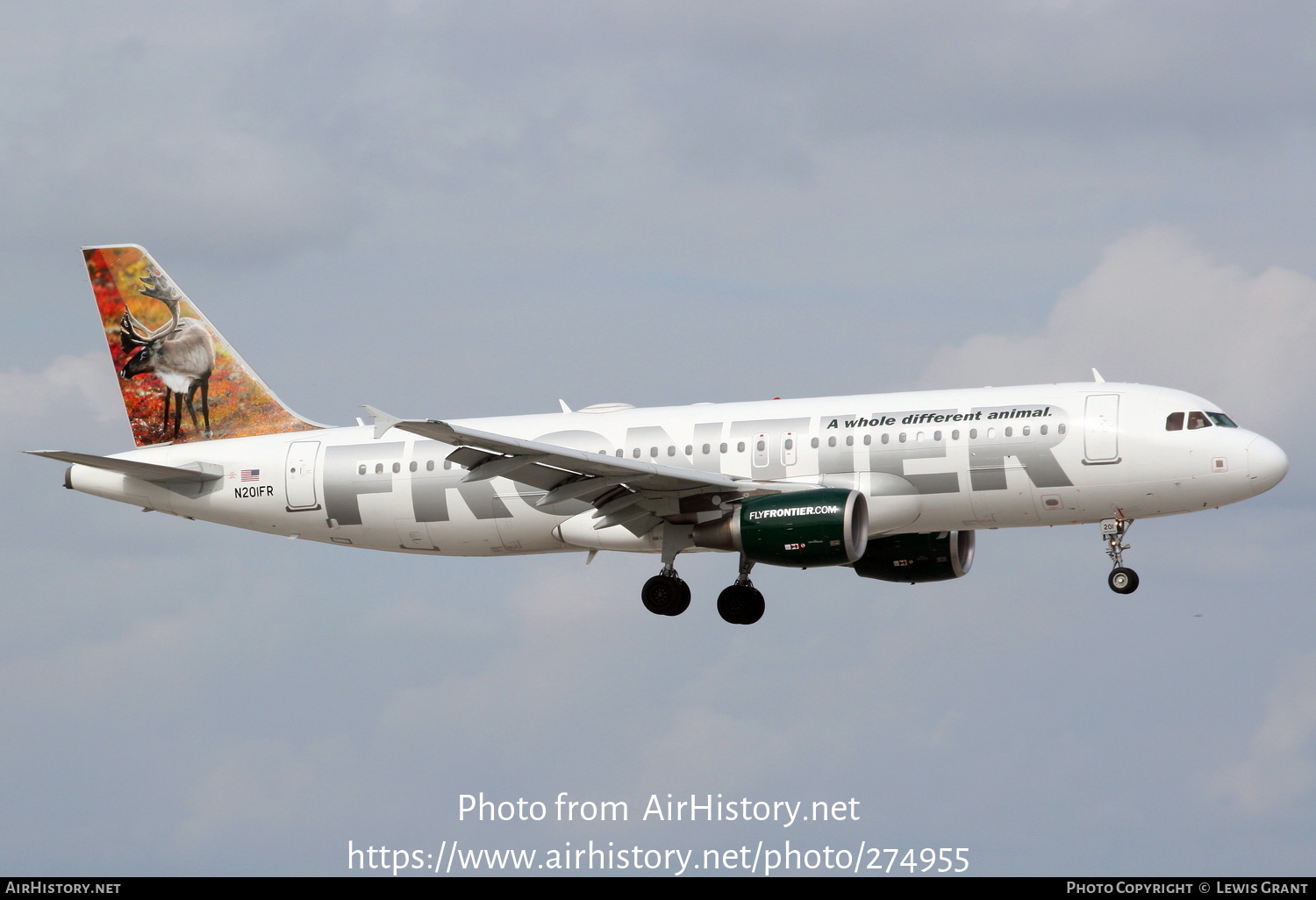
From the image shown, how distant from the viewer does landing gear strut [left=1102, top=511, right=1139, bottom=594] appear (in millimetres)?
41906

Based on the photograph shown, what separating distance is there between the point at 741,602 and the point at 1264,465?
44.4 ft

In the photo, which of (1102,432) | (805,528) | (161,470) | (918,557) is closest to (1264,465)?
(1102,432)

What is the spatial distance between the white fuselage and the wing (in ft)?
3.05

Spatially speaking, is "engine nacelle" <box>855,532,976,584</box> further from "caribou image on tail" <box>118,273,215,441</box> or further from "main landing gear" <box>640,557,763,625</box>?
"caribou image on tail" <box>118,273,215,441</box>

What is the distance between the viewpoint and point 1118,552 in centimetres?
4203

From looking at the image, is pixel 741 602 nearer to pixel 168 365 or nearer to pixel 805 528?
pixel 805 528

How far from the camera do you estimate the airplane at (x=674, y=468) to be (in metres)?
40.9

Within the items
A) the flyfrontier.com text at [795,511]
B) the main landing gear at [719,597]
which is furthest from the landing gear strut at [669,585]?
the flyfrontier.com text at [795,511]

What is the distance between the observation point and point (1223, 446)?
134 feet

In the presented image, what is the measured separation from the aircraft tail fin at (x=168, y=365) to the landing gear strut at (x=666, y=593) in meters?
11.3

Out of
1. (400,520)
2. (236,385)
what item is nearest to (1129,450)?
(400,520)

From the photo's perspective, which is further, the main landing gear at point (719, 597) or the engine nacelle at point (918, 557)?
the engine nacelle at point (918, 557)

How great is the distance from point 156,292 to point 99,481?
632 centimetres

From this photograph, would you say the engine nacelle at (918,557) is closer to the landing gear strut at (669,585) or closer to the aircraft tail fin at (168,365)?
the landing gear strut at (669,585)
